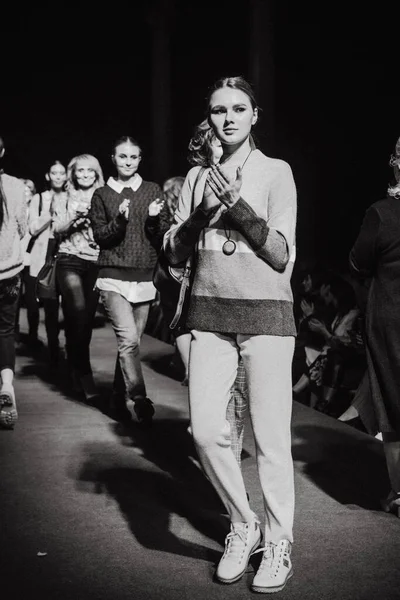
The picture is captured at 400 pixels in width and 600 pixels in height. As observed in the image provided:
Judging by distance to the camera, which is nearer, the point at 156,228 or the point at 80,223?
the point at 156,228

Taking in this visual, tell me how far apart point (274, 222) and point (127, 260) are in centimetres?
250

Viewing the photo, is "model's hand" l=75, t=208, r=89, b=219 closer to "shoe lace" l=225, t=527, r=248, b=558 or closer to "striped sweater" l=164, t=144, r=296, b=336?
"striped sweater" l=164, t=144, r=296, b=336

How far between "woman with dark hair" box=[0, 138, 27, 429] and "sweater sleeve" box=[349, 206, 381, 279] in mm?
2182

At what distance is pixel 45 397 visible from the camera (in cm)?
643

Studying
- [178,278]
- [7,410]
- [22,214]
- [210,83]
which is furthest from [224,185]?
[210,83]

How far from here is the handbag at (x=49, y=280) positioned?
651 cm

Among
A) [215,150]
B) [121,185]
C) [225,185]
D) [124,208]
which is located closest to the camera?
[225,185]

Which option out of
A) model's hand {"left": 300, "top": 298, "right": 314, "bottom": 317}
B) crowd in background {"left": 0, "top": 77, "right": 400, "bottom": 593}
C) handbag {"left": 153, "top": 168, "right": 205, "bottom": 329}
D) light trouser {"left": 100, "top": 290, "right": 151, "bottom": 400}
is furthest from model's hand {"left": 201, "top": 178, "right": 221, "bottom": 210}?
model's hand {"left": 300, "top": 298, "right": 314, "bottom": 317}

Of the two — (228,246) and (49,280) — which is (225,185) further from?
(49,280)

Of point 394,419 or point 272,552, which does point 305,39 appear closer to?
point 394,419

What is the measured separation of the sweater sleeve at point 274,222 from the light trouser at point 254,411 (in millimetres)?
278

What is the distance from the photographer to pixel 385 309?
12.6 ft

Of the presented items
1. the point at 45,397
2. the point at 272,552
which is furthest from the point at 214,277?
the point at 45,397

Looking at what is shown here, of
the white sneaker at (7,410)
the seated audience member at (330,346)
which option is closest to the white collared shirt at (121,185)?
the white sneaker at (7,410)
